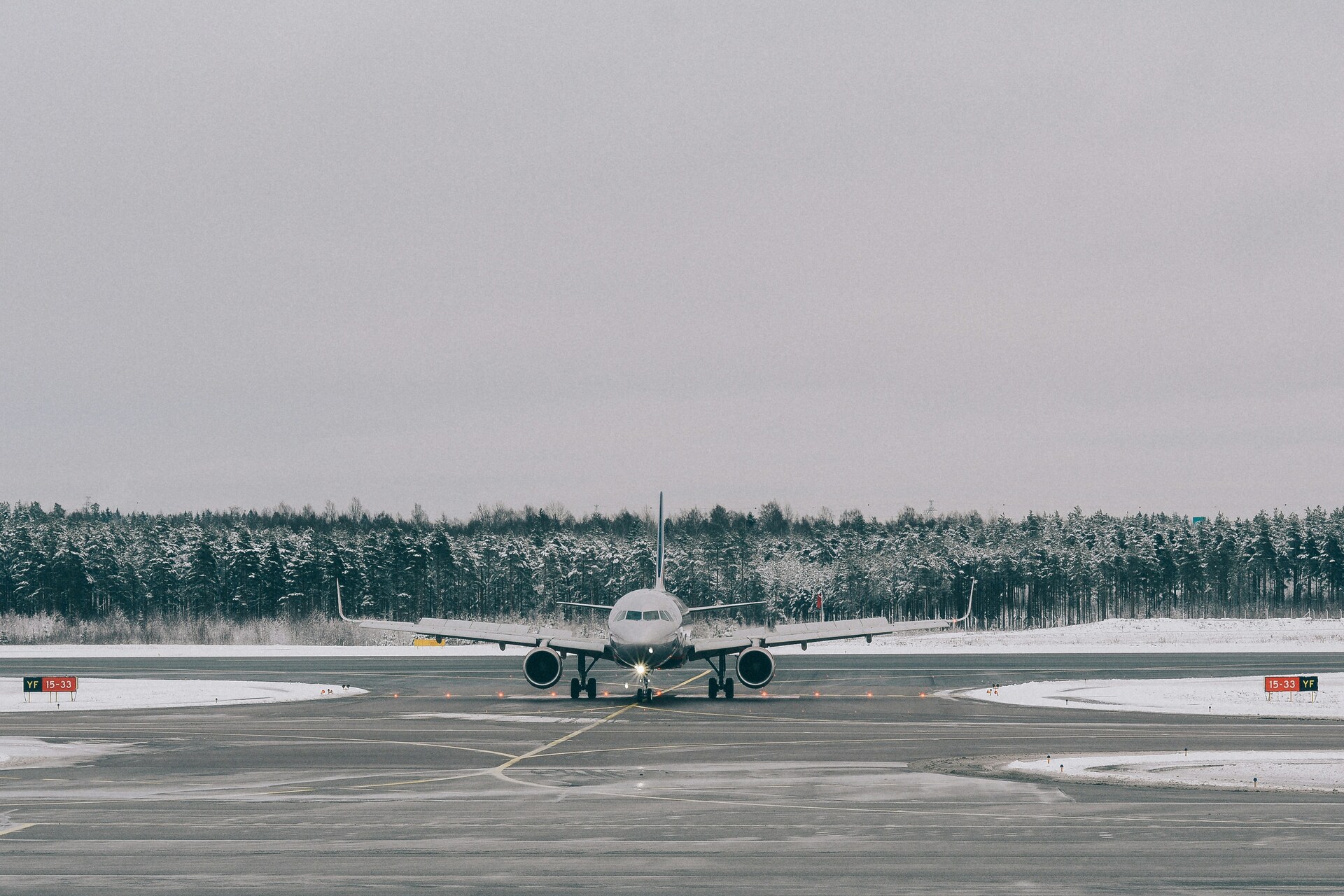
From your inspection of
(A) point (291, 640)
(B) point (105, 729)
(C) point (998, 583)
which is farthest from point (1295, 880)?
(C) point (998, 583)

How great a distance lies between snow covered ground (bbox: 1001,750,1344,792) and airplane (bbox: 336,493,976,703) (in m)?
16.2

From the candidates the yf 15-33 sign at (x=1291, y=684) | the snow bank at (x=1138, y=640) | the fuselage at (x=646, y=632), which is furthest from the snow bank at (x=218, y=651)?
the yf 15-33 sign at (x=1291, y=684)

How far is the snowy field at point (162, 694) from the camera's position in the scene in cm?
4622

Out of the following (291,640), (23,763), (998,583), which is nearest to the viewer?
(23,763)

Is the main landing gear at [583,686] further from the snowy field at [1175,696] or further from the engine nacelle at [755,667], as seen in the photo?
the snowy field at [1175,696]

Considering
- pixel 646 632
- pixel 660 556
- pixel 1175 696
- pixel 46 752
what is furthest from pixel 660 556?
pixel 46 752

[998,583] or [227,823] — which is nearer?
[227,823]

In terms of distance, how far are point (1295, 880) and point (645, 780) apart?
12.6 meters

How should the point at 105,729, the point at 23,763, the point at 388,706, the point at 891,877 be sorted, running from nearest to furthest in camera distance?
the point at 891,877 → the point at 23,763 → the point at 105,729 → the point at 388,706

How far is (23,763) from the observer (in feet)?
95.8

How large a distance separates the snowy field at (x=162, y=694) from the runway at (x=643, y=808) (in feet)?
13.7

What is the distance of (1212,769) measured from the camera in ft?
87.6

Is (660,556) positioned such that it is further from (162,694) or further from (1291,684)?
(1291,684)

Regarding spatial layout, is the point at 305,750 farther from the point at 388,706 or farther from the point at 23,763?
the point at 388,706
